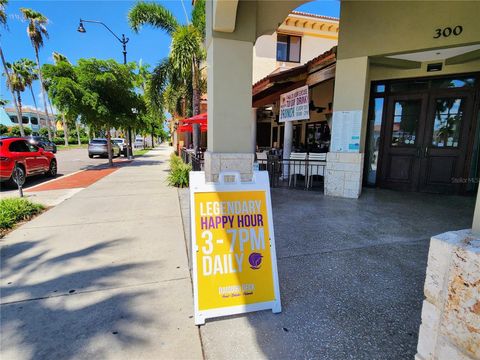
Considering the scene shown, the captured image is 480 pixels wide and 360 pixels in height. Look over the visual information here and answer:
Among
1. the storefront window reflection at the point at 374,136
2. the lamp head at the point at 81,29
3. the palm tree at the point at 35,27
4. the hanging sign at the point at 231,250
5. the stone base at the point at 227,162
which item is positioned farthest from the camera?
the palm tree at the point at 35,27

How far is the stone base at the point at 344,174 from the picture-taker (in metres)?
6.44

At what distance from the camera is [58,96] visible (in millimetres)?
11391

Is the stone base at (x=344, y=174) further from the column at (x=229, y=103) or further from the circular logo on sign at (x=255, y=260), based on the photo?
the circular logo on sign at (x=255, y=260)

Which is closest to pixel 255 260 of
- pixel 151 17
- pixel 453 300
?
pixel 453 300

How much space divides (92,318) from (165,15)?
518 inches

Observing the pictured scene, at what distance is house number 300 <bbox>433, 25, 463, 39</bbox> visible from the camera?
5.16 m

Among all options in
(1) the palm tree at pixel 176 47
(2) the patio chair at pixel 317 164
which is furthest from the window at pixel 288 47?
(2) the patio chair at pixel 317 164

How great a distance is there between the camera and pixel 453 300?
4.14ft

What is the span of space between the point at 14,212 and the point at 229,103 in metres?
4.73

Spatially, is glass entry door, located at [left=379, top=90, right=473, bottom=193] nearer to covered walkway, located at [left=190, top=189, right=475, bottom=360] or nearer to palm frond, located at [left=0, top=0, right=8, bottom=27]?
covered walkway, located at [left=190, top=189, right=475, bottom=360]

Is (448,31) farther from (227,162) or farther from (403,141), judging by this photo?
(227,162)

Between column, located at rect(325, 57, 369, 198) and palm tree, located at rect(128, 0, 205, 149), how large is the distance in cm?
A: 694

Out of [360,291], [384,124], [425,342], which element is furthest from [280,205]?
[425,342]

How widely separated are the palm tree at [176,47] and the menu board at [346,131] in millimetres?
7081
